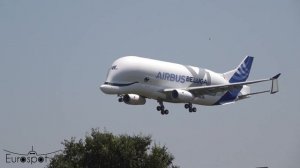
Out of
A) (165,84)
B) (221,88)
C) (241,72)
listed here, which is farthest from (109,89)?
(241,72)

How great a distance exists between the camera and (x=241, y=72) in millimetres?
113188

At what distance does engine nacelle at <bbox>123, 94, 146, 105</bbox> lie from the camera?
9062 cm

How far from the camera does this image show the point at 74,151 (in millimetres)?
94750

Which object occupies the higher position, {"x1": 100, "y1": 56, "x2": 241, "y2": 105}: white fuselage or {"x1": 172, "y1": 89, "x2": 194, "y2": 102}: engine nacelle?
{"x1": 100, "y1": 56, "x2": 241, "y2": 105}: white fuselage

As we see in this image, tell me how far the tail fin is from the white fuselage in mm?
10792

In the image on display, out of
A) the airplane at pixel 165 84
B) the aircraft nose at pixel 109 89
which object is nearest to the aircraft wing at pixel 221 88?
the airplane at pixel 165 84

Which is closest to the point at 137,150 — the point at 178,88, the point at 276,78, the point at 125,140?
the point at 125,140

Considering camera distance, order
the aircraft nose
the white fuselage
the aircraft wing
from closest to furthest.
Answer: the aircraft nose < the white fuselage < the aircraft wing

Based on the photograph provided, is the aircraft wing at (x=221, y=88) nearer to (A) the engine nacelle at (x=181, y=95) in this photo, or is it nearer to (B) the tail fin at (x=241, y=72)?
(A) the engine nacelle at (x=181, y=95)

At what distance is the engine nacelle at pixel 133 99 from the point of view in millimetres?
90625

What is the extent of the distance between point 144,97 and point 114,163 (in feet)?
27.1

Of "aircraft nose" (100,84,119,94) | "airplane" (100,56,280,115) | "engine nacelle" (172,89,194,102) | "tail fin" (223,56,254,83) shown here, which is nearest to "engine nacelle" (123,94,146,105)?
"airplane" (100,56,280,115)

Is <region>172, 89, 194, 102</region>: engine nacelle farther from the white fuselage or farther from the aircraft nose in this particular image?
the aircraft nose

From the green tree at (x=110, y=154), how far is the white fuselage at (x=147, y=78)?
6384 millimetres
